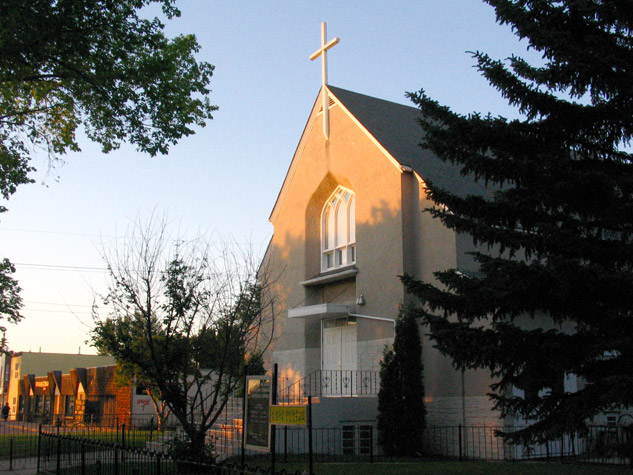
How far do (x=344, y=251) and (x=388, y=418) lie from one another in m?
6.44

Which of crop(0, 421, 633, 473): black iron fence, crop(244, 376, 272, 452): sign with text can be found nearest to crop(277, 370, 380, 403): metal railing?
crop(0, 421, 633, 473): black iron fence

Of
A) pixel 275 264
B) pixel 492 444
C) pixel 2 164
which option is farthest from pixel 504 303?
pixel 275 264

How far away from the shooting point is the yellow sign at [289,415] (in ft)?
31.6

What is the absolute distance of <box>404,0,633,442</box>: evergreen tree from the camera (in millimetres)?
9000

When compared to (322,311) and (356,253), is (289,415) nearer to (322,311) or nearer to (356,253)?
(322,311)

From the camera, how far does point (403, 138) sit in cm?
2170

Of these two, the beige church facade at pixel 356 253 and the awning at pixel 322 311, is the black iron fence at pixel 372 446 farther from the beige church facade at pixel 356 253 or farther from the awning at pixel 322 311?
the awning at pixel 322 311

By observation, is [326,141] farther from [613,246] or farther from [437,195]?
[613,246]

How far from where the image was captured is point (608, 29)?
9.89 meters

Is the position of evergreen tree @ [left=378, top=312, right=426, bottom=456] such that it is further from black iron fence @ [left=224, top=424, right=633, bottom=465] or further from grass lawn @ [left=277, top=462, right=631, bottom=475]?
grass lawn @ [left=277, top=462, right=631, bottom=475]

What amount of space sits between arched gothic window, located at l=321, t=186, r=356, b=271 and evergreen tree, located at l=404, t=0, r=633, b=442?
38.0ft

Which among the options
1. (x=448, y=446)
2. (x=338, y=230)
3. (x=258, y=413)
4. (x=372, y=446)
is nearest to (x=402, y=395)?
(x=448, y=446)

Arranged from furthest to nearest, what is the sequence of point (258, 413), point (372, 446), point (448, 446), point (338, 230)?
point (338, 230) → point (448, 446) → point (372, 446) → point (258, 413)

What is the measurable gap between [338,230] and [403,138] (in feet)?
11.9
